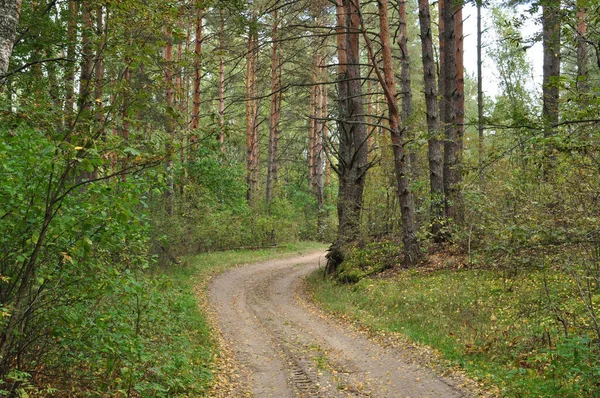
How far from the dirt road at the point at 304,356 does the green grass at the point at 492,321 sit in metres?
0.66

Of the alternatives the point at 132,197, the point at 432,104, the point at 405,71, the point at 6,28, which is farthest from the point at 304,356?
the point at 405,71

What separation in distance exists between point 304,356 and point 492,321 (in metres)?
3.34

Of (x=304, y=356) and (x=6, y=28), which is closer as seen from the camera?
(x=6, y=28)

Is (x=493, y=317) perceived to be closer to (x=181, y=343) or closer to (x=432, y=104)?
(x=181, y=343)

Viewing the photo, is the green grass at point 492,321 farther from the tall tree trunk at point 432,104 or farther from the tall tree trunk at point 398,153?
the tall tree trunk at point 432,104

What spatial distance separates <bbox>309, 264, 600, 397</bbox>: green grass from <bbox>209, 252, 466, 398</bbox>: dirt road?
2.17 feet

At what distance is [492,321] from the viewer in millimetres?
8500

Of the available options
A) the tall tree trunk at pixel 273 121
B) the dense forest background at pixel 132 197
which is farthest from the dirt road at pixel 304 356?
the tall tree trunk at pixel 273 121

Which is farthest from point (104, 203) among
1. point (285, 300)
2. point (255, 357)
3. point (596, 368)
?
point (285, 300)

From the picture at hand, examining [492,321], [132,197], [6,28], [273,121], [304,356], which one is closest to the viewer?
[6,28]

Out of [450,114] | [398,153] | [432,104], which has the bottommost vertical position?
[398,153]

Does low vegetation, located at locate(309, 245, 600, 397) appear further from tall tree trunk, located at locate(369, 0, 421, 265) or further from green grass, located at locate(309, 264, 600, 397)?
tall tree trunk, located at locate(369, 0, 421, 265)

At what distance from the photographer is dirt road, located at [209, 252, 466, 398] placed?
675 centimetres

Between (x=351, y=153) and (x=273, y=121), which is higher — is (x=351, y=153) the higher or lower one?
the lower one
